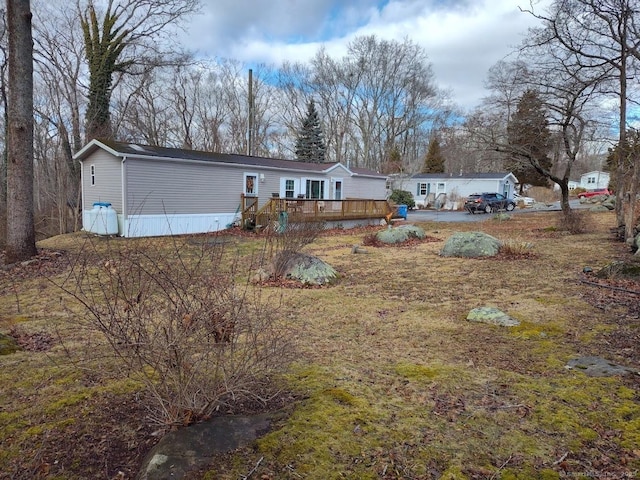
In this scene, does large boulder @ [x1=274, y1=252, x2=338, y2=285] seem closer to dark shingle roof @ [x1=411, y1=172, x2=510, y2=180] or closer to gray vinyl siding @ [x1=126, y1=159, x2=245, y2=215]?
gray vinyl siding @ [x1=126, y1=159, x2=245, y2=215]

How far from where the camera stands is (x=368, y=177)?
24359 millimetres

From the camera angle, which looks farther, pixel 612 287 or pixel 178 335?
pixel 612 287

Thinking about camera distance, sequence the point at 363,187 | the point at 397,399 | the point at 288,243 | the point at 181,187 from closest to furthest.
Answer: the point at 397,399 → the point at 288,243 → the point at 181,187 → the point at 363,187

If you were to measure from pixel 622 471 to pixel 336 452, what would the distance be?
1.58 m

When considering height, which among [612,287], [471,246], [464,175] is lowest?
[612,287]

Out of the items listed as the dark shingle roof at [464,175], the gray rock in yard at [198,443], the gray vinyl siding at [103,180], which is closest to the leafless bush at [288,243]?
the gray rock in yard at [198,443]

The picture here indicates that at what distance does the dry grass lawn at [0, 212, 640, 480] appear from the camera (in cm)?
217

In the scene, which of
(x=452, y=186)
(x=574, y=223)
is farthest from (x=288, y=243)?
(x=452, y=186)

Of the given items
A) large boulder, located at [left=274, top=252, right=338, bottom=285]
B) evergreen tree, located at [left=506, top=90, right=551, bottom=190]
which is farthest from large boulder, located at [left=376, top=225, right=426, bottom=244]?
evergreen tree, located at [left=506, top=90, right=551, bottom=190]

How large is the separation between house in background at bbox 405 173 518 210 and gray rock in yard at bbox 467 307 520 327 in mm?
29187

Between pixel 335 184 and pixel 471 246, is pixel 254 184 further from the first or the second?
pixel 471 246

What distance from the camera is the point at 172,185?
14.6 m

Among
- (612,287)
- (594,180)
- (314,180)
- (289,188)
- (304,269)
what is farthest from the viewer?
(594,180)

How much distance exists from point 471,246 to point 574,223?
641cm
